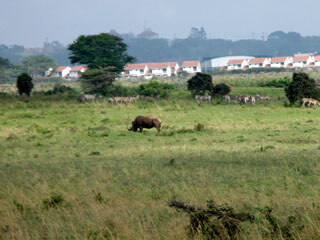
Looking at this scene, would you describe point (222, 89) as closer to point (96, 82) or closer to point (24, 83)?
point (96, 82)

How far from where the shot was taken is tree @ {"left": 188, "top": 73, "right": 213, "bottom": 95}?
43719 mm

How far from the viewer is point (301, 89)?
34750mm

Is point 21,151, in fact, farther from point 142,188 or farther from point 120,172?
point 142,188

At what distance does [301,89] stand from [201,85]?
10.6 metres

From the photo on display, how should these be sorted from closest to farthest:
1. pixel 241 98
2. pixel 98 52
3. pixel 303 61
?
pixel 241 98 → pixel 98 52 → pixel 303 61

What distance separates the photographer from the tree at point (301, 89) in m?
34.8

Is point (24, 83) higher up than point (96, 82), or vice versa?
point (24, 83)

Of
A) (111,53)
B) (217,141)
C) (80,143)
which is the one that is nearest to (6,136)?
(80,143)

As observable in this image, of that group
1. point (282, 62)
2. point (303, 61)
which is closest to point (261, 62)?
point (282, 62)

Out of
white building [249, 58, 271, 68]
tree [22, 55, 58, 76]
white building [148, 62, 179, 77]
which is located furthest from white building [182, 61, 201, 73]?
tree [22, 55, 58, 76]

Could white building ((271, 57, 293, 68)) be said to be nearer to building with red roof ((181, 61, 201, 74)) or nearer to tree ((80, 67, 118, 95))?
building with red roof ((181, 61, 201, 74))

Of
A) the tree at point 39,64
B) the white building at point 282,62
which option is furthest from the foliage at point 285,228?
the tree at point 39,64

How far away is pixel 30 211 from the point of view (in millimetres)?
9148

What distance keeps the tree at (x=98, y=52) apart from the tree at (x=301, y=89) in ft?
94.2
